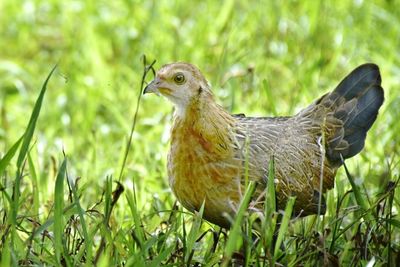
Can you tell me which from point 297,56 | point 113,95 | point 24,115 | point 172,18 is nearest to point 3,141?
point 24,115

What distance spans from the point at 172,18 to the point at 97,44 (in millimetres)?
567

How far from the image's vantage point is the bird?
407 cm

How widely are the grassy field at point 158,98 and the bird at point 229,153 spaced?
0.49 ft

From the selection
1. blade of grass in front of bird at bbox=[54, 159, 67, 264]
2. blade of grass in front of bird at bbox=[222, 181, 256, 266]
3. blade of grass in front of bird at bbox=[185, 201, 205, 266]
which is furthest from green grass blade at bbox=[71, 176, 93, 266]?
blade of grass in front of bird at bbox=[222, 181, 256, 266]

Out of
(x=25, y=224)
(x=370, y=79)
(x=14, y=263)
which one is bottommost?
(x=14, y=263)

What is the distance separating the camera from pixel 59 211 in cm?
353

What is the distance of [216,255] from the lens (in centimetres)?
384

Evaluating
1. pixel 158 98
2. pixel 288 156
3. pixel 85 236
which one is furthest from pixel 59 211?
pixel 158 98

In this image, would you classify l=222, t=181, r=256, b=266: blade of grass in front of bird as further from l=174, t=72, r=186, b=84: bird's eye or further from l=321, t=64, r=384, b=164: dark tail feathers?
l=321, t=64, r=384, b=164: dark tail feathers

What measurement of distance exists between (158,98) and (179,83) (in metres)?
2.43

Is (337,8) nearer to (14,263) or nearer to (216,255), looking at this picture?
(216,255)

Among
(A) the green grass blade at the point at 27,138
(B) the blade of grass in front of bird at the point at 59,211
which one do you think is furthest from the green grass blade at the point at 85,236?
(A) the green grass blade at the point at 27,138

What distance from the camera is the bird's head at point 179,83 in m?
4.11

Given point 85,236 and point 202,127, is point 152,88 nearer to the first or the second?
point 202,127
